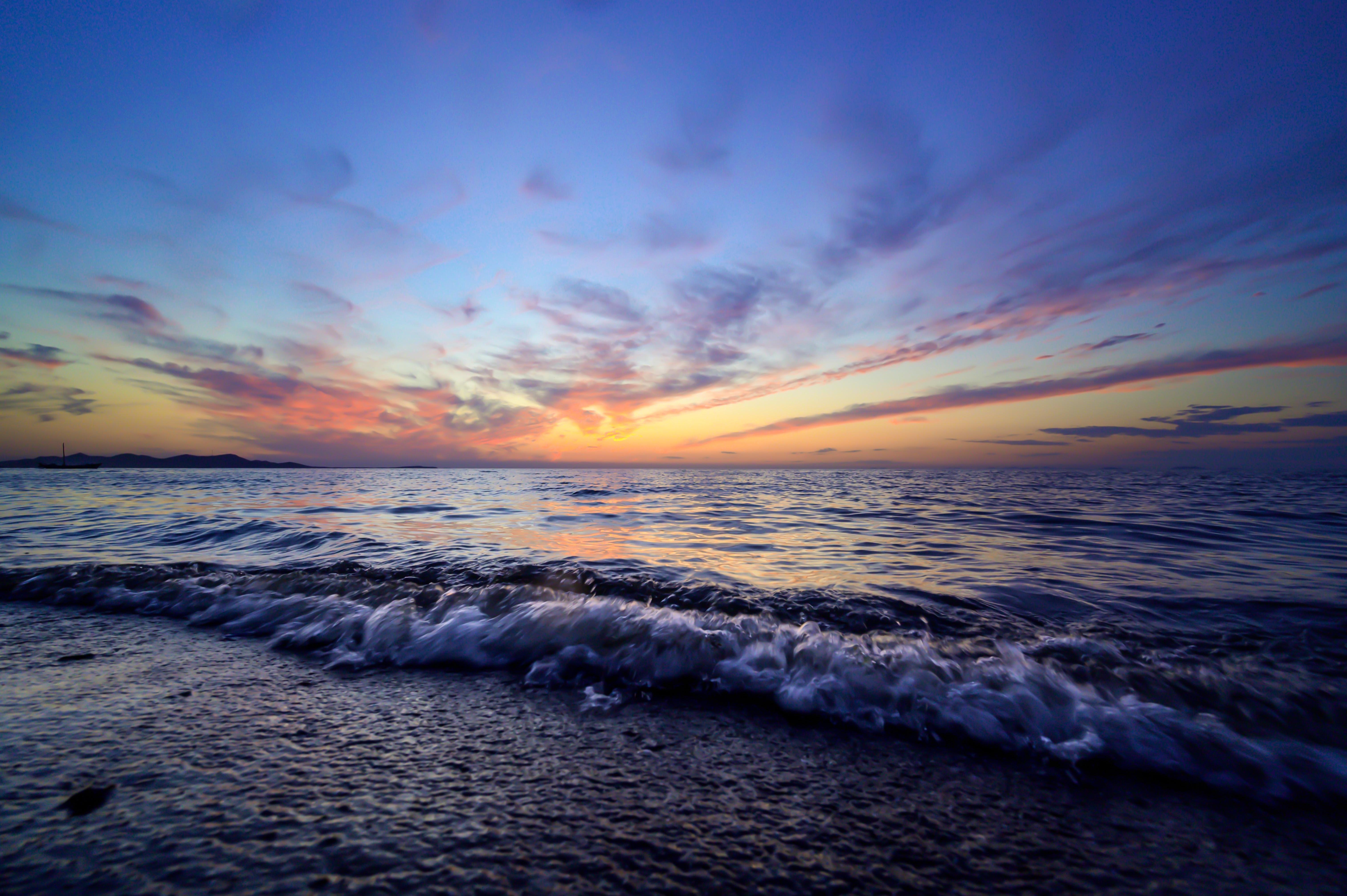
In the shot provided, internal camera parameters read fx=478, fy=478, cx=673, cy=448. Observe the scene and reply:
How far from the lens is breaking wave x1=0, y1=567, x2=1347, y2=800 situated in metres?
2.76

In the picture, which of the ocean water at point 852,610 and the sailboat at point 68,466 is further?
the sailboat at point 68,466

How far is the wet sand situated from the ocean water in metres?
0.40

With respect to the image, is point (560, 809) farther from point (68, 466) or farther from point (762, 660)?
point (68, 466)

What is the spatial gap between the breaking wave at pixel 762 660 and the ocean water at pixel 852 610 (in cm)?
2

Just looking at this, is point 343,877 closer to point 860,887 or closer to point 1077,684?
point 860,887

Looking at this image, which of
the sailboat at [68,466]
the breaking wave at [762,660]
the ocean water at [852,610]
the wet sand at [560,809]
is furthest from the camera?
the sailboat at [68,466]

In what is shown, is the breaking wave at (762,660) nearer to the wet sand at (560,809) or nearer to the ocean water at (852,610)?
the ocean water at (852,610)

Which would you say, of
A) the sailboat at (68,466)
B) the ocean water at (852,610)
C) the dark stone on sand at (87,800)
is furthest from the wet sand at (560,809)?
the sailboat at (68,466)

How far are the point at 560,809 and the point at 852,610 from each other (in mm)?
3696

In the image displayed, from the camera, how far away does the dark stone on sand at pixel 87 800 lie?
76.4 inches

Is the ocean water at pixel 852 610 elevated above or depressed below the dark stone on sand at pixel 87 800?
below

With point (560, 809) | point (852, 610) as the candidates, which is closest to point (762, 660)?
point (852, 610)

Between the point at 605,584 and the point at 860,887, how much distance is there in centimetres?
432

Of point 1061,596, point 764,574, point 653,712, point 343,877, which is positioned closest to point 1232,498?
point 1061,596
